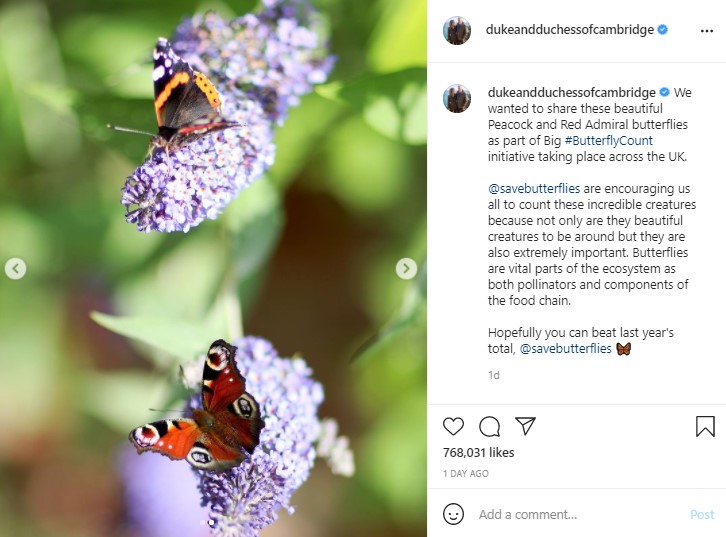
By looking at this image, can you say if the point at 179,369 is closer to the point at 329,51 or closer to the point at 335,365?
the point at 335,365
